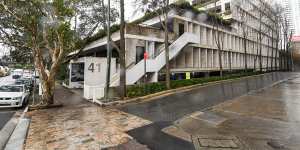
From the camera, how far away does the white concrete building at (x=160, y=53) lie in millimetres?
15305

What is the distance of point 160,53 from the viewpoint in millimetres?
16453

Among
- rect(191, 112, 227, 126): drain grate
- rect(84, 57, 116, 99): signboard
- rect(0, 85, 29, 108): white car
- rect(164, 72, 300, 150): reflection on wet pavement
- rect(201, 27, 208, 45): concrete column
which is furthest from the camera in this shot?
rect(201, 27, 208, 45): concrete column

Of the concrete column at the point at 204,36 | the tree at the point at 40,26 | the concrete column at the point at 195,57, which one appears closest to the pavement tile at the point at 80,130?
the tree at the point at 40,26

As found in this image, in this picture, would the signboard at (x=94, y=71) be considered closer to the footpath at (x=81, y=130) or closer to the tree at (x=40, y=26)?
the tree at (x=40, y=26)

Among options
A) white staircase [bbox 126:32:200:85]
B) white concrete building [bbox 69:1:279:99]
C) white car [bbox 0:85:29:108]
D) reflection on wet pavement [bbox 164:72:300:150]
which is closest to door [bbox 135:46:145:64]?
white concrete building [bbox 69:1:279:99]

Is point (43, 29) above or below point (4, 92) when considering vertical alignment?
above

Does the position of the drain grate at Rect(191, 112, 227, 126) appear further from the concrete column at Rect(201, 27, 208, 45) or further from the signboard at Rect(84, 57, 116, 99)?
the concrete column at Rect(201, 27, 208, 45)

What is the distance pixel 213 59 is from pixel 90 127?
24.5m

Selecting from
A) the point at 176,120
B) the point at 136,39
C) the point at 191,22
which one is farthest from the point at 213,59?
the point at 176,120

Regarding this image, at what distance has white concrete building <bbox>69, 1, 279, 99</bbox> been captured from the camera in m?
15.3

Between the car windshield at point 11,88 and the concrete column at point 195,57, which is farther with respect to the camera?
the concrete column at point 195,57

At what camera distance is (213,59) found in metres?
27.1

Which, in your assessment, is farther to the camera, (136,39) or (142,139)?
(136,39)

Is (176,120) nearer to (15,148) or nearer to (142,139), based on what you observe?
(142,139)
